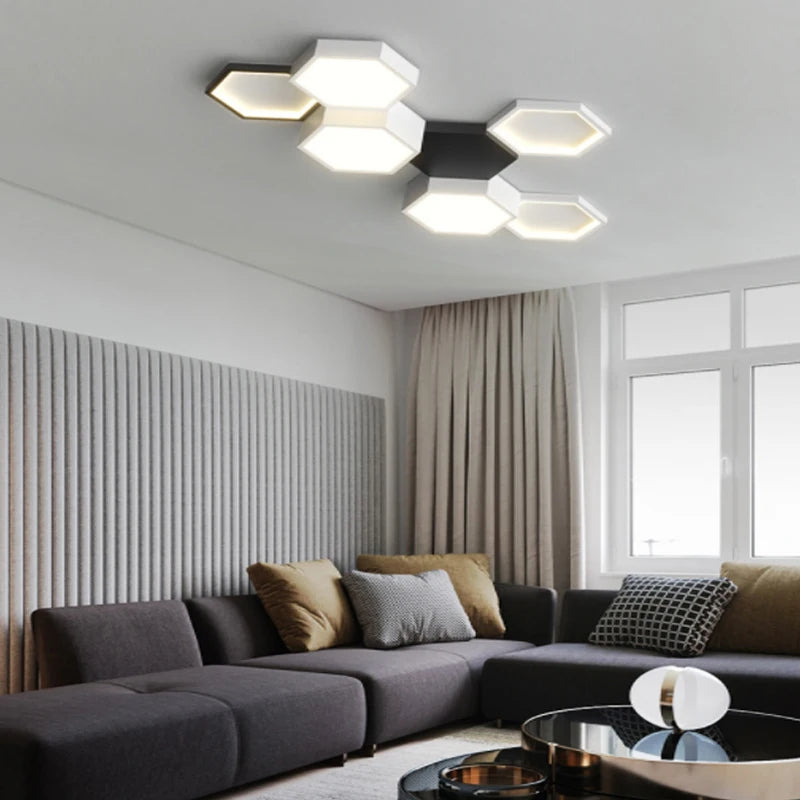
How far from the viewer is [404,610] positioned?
16.9 ft

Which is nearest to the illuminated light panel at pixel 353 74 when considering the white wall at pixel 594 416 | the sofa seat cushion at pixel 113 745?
the sofa seat cushion at pixel 113 745

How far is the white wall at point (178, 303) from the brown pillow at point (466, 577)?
86cm

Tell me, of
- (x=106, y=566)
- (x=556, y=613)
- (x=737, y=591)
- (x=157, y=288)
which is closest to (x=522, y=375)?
(x=556, y=613)

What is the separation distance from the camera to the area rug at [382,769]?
383 centimetres

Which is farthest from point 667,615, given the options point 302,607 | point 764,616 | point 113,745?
point 113,745

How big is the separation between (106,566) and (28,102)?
1.96 metres

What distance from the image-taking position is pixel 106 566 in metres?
4.58

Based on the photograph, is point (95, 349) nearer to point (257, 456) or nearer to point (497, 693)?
point (257, 456)

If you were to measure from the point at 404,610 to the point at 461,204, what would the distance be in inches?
77.7

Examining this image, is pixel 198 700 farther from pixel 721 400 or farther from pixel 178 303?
pixel 721 400

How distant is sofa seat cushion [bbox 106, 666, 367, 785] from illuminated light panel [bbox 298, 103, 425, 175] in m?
1.87

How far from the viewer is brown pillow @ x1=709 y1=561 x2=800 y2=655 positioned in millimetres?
4809

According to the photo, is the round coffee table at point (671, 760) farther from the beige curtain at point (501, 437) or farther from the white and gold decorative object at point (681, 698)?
the beige curtain at point (501, 437)

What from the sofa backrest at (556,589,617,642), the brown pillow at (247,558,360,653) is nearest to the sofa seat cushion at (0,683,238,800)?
the brown pillow at (247,558,360,653)
